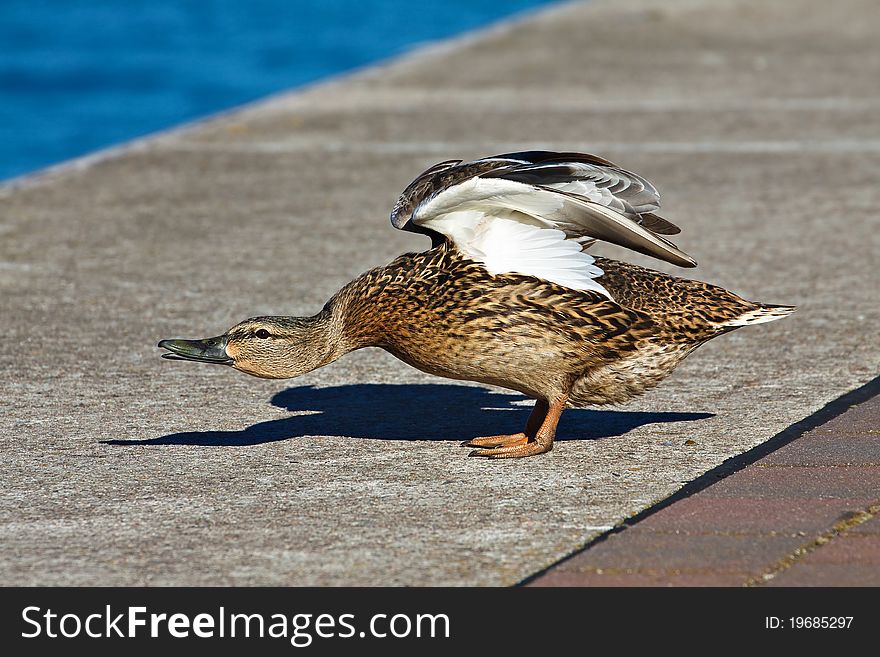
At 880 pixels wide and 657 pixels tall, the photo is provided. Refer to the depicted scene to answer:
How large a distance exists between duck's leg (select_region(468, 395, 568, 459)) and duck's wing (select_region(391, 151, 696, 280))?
0.43m

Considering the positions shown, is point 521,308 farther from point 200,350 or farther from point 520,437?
point 200,350

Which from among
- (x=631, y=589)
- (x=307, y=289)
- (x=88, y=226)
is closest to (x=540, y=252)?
(x=631, y=589)

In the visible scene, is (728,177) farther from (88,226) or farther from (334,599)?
(334,599)

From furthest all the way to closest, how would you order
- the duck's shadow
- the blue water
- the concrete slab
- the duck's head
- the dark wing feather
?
1. the blue water
2. the duck's shadow
3. the duck's head
4. the dark wing feather
5. the concrete slab

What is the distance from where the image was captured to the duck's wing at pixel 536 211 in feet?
16.6

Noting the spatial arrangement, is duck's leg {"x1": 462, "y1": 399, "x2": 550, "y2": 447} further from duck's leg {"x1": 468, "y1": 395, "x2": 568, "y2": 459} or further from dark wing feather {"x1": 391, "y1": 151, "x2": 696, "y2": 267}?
dark wing feather {"x1": 391, "y1": 151, "x2": 696, "y2": 267}

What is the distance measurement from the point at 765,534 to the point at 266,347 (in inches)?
67.8

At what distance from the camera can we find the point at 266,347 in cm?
523

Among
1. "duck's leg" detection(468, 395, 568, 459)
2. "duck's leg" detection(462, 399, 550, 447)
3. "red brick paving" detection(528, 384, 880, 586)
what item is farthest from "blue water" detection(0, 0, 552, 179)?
"red brick paving" detection(528, 384, 880, 586)

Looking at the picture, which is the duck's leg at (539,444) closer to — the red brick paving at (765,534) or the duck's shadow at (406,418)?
the duck's shadow at (406,418)

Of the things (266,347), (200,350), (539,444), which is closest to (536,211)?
(539,444)

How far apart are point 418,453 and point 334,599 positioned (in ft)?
4.39

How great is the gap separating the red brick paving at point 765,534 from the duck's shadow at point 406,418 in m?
0.77

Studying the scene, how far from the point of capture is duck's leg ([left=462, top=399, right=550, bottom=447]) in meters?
5.35
